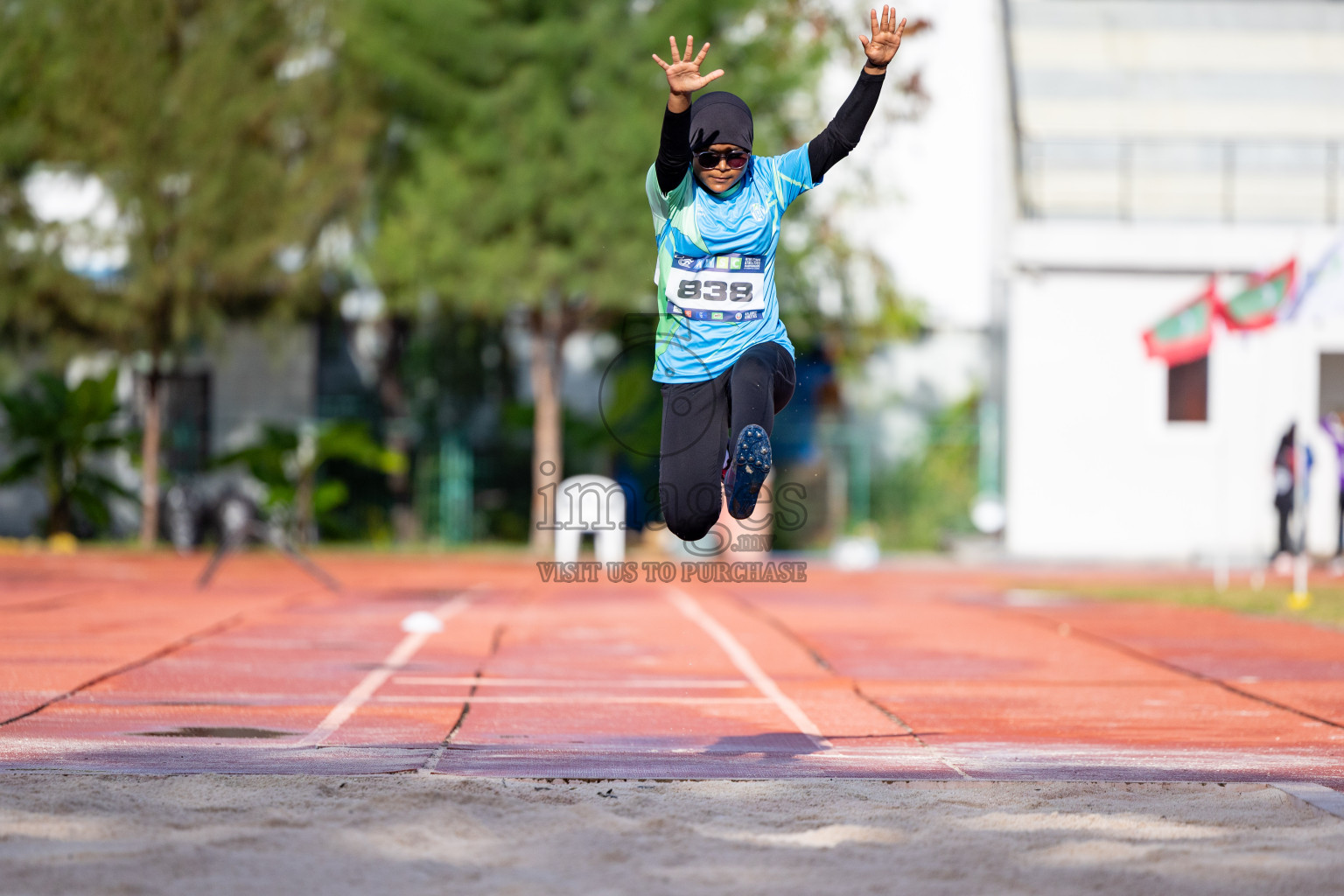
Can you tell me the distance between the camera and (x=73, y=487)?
23.0 m

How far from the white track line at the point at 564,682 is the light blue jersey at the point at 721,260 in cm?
258

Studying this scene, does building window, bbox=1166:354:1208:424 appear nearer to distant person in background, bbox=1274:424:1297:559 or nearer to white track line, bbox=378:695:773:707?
distant person in background, bbox=1274:424:1297:559

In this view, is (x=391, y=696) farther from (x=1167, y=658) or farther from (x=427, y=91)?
(x=427, y=91)

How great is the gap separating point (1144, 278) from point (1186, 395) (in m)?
1.73

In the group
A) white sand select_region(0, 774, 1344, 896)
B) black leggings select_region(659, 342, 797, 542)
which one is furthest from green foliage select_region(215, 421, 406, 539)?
white sand select_region(0, 774, 1344, 896)

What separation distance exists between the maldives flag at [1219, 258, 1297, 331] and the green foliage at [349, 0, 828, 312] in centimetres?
819

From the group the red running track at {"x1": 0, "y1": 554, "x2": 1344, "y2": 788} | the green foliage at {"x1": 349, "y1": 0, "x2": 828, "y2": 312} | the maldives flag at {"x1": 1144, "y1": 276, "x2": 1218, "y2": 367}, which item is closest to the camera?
the red running track at {"x1": 0, "y1": 554, "x2": 1344, "y2": 788}

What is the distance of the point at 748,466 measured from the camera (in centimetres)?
560

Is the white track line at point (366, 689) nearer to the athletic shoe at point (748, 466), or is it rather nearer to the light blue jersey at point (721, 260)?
the athletic shoe at point (748, 466)

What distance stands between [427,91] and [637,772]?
1812 cm

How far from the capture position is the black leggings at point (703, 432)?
5863 mm

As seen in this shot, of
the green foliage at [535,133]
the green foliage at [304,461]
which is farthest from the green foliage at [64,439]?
the green foliage at [535,133]

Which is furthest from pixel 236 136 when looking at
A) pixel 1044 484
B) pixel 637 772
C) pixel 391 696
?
pixel 637 772

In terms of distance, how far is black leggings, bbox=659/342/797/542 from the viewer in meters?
5.86
